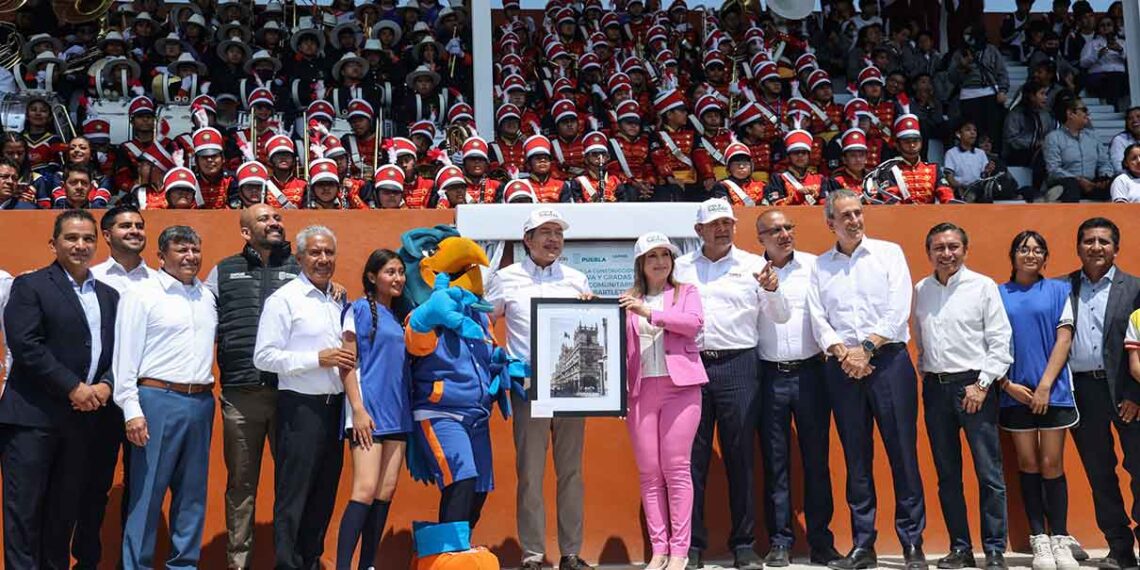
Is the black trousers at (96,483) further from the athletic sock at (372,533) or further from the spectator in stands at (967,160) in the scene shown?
the spectator in stands at (967,160)

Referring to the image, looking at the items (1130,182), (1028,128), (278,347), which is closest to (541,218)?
(278,347)

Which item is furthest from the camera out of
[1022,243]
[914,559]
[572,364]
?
[1022,243]

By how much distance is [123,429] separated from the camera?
6980 mm

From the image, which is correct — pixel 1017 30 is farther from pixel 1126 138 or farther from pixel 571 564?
pixel 571 564

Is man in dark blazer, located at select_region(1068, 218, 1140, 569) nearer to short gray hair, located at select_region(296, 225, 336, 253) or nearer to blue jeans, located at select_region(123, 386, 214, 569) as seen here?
short gray hair, located at select_region(296, 225, 336, 253)

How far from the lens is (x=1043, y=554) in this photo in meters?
7.65

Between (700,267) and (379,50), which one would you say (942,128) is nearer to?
(379,50)

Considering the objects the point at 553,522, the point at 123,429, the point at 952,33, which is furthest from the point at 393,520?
the point at 952,33

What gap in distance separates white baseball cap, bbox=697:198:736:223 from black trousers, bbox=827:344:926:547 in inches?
41.9

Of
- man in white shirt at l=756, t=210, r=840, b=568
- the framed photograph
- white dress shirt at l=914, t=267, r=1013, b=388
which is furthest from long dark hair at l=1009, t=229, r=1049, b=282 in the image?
the framed photograph

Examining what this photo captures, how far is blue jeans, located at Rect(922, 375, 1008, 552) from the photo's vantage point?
7520mm

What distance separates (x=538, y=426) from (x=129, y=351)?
2260 mm

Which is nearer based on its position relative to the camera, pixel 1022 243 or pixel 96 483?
pixel 96 483

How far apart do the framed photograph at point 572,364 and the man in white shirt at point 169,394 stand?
1766 millimetres
